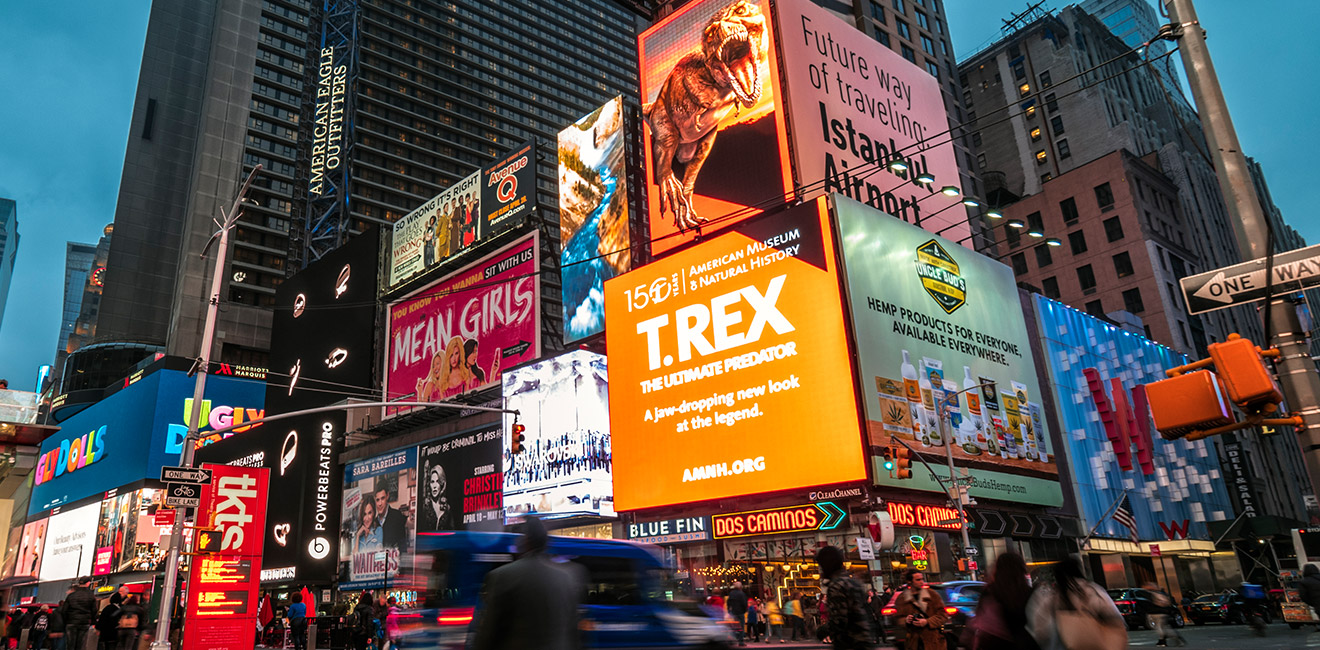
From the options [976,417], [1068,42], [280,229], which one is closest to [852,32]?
[976,417]

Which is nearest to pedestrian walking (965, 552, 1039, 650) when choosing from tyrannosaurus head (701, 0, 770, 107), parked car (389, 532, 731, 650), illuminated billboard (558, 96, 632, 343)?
parked car (389, 532, 731, 650)

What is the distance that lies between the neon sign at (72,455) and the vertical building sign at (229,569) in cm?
7133

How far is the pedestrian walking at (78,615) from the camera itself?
52.9 ft

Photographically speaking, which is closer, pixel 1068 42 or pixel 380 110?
pixel 1068 42

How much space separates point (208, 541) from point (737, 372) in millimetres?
19826

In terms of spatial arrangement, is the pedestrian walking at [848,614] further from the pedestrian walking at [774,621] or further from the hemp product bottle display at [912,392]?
the hemp product bottle display at [912,392]

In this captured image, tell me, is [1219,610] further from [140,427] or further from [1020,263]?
[140,427]

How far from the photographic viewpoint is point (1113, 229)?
229 ft

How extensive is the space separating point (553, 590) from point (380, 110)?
108 m

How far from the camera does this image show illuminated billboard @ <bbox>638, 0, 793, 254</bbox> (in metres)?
37.1

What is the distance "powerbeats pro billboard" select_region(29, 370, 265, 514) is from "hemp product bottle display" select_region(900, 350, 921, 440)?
193ft

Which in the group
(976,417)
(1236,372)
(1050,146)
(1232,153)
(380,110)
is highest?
(380,110)

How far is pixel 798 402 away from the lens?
3091 centimetres

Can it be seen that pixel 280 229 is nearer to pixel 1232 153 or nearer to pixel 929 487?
pixel 929 487
